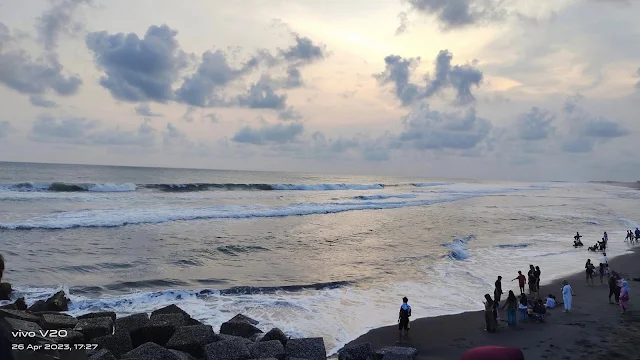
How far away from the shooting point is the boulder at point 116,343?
8477mm

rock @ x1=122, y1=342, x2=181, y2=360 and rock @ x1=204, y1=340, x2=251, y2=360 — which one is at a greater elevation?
rock @ x1=122, y1=342, x2=181, y2=360

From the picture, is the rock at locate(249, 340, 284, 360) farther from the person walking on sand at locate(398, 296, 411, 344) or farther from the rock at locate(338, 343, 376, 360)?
the person walking on sand at locate(398, 296, 411, 344)

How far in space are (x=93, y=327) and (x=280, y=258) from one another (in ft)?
38.1

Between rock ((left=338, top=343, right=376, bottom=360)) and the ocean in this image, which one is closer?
rock ((left=338, top=343, right=376, bottom=360))

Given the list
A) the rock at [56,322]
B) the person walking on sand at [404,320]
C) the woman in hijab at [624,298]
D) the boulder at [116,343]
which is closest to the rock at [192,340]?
the boulder at [116,343]

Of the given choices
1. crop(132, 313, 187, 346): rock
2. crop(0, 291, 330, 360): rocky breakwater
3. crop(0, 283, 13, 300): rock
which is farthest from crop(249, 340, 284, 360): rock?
crop(0, 283, 13, 300): rock

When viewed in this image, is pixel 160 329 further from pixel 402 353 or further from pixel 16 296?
pixel 16 296

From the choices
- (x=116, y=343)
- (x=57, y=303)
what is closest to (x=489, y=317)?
(x=116, y=343)

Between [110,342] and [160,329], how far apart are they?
1064 mm

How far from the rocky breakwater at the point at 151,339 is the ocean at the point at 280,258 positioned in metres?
1.89

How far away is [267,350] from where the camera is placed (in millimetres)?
8555

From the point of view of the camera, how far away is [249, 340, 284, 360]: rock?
27.8ft

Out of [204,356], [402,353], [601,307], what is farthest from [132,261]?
[601,307]

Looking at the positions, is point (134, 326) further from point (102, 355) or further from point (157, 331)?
point (102, 355)
